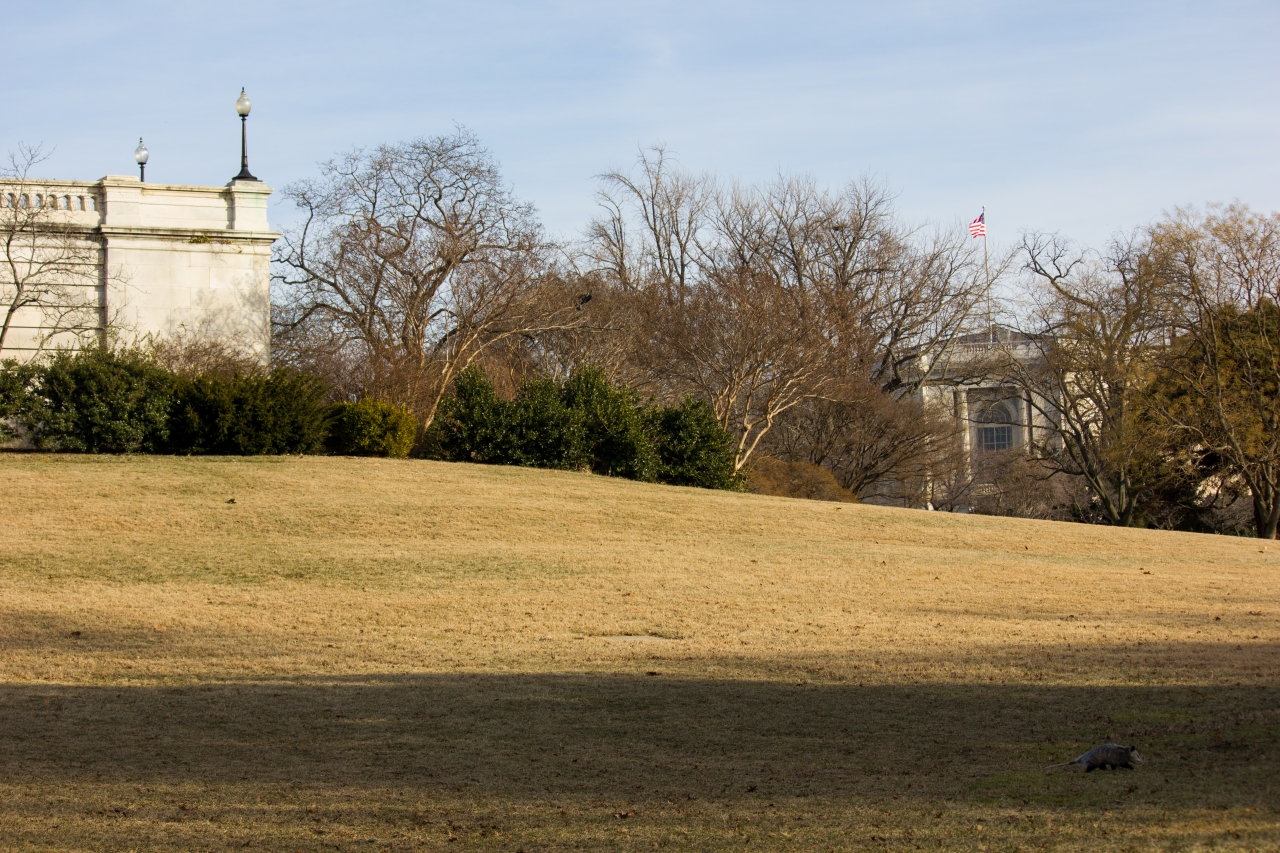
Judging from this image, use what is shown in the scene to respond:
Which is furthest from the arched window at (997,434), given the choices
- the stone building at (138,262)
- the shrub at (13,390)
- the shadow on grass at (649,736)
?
the shadow on grass at (649,736)

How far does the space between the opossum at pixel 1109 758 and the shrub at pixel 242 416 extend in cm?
1959

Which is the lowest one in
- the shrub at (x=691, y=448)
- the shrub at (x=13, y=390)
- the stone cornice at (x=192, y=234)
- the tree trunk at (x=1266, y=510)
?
the tree trunk at (x=1266, y=510)

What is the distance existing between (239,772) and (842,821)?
10.8ft

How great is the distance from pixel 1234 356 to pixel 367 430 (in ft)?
77.7

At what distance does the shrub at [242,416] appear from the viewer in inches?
891

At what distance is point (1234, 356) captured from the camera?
31875 mm

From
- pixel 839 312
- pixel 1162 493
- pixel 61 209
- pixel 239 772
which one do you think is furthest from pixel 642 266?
pixel 239 772

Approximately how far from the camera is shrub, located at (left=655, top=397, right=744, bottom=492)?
88.3 feet

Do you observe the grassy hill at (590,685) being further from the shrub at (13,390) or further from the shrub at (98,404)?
the shrub at (13,390)

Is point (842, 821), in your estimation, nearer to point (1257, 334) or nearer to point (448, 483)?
point (448, 483)

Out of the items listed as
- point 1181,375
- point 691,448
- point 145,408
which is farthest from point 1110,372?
point 145,408

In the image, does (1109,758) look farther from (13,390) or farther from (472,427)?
(13,390)

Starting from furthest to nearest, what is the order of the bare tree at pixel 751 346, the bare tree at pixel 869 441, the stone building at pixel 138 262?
the bare tree at pixel 869 441, the bare tree at pixel 751 346, the stone building at pixel 138 262

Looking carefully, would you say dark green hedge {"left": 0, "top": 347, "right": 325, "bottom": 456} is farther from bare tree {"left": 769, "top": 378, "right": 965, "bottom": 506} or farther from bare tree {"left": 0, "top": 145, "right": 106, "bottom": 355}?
bare tree {"left": 769, "top": 378, "right": 965, "bottom": 506}
